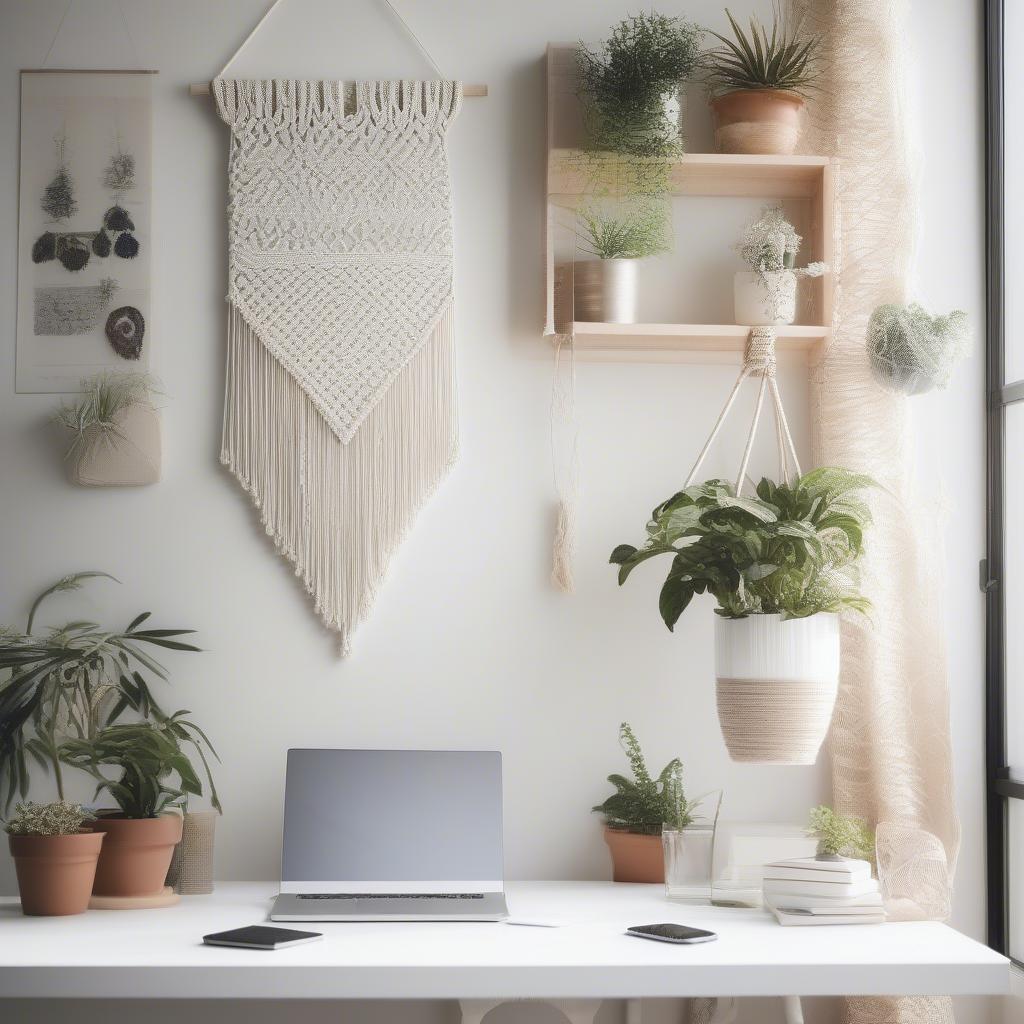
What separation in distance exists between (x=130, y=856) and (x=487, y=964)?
0.77m

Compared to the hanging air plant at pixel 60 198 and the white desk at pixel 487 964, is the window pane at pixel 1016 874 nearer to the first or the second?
the white desk at pixel 487 964

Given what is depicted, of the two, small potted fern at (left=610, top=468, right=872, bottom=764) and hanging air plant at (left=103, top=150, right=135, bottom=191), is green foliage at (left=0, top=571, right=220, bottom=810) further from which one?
small potted fern at (left=610, top=468, right=872, bottom=764)

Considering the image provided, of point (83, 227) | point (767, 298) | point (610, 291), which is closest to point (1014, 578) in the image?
point (767, 298)

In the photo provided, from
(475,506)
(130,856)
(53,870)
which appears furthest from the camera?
(475,506)

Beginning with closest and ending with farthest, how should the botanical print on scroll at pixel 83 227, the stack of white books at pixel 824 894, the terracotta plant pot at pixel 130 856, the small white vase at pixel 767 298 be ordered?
1. the stack of white books at pixel 824 894
2. the terracotta plant pot at pixel 130 856
3. the small white vase at pixel 767 298
4. the botanical print on scroll at pixel 83 227

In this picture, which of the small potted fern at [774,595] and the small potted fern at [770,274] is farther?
the small potted fern at [770,274]

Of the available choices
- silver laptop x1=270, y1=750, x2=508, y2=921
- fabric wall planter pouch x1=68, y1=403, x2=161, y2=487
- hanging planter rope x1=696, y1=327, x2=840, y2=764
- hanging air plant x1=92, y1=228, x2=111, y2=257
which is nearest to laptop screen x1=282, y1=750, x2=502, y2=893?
silver laptop x1=270, y1=750, x2=508, y2=921

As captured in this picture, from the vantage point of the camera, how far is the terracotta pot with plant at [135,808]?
205 centimetres

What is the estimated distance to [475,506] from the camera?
2.48 metres

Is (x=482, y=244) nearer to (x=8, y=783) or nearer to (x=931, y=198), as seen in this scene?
(x=931, y=198)

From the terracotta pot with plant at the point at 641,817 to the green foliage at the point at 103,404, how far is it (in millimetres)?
1270

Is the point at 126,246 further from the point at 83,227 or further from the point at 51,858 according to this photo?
the point at 51,858

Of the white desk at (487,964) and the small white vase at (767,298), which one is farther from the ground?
the small white vase at (767,298)

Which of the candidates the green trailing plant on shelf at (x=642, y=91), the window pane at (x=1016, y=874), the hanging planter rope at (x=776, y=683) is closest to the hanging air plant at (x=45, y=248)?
the green trailing plant on shelf at (x=642, y=91)
